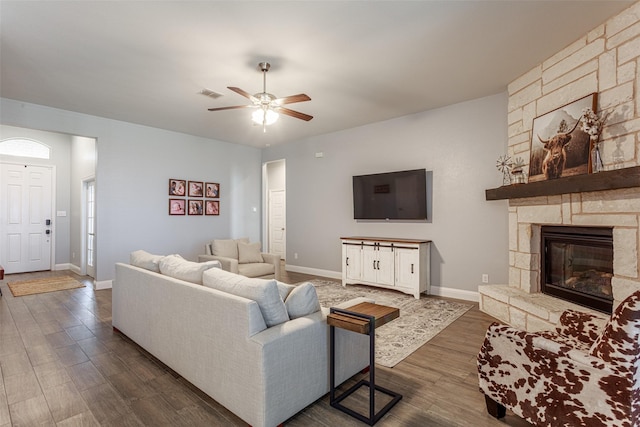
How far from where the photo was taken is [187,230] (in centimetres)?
629

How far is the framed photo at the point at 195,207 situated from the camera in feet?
20.8

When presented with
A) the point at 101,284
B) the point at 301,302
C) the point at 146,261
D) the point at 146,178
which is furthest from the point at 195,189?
the point at 301,302

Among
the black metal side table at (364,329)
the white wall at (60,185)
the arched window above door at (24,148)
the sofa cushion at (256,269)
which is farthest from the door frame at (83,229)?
the black metal side table at (364,329)

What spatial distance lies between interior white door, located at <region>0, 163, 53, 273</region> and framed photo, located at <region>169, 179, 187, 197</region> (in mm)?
3395

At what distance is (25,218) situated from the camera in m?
6.82

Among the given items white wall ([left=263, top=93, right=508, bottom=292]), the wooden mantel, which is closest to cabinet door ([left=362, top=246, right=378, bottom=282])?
white wall ([left=263, top=93, right=508, bottom=292])

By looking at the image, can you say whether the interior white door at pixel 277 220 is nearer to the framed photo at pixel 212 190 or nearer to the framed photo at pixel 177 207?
the framed photo at pixel 212 190

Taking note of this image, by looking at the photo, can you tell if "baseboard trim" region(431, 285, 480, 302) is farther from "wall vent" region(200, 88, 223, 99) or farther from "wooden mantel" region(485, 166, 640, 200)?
"wall vent" region(200, 88, 223, 99)

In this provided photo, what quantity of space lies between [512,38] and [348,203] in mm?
3622

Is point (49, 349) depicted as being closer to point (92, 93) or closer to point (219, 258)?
point (219, 258)

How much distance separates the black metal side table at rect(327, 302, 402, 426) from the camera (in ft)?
6.03

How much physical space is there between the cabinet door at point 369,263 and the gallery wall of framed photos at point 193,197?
132 inches

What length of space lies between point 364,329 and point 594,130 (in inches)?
108

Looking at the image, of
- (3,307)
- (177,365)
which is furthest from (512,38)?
(3,307)
